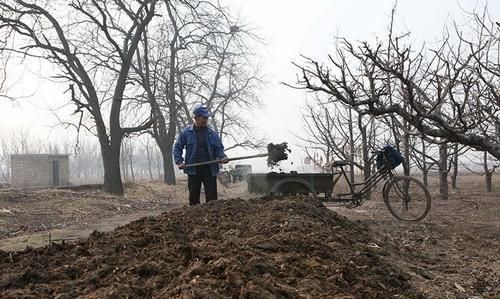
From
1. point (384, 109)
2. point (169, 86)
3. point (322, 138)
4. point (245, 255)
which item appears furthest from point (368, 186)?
point (169, 86)

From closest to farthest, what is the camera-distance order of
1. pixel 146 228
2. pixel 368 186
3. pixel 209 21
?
pixel 146 228 < pixel 368 186 < pixel 209 21

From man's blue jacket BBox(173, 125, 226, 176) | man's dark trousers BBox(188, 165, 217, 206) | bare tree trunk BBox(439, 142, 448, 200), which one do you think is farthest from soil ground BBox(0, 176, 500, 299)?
bare tree trunk BBox(439, 142, 448, 200)

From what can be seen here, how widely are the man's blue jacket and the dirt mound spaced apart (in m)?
2.05

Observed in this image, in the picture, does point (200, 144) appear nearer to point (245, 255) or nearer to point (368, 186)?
point (368, 186)

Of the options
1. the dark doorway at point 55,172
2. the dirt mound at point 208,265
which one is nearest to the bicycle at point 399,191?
the dirt mound at point 208,265

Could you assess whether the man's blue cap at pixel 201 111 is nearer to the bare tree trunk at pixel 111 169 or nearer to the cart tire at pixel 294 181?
the cart tire at pixel 294 181

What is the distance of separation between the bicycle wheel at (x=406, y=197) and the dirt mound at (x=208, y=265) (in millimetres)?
3173

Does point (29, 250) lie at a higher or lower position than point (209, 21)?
lower

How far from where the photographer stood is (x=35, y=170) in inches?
1608

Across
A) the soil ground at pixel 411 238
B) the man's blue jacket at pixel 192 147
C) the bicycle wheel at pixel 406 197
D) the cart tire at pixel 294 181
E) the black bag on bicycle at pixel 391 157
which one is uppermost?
the man's blue jacket at pixel 192 147

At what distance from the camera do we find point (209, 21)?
19.4 m

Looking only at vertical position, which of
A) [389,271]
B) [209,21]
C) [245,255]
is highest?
[209,21]

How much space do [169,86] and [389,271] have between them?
76.1 ft

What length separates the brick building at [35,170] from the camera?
4066cm
